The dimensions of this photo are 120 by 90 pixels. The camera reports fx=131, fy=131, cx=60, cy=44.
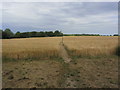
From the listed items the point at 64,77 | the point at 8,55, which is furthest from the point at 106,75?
the point at 8,55

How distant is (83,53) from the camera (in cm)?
947

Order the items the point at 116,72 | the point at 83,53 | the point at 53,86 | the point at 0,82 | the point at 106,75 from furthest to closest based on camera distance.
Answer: the point at 83,53 < the point at 116,72 < the point at 106,75 < the point at 0,82 < the point at 53,86

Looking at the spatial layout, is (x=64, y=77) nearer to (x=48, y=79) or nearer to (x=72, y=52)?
(x=48, y=79)

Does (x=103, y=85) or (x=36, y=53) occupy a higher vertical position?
(x=36, y=53)

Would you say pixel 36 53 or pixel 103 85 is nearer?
pixel 103 85

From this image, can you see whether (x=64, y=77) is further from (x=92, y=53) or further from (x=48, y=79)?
(x=92, y=53)

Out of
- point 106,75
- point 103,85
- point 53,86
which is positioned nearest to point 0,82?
point 53,86

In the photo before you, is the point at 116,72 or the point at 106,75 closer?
the point at 106,75

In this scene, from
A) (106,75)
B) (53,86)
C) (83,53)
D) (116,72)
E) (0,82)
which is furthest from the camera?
(83,53)

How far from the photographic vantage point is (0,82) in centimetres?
469

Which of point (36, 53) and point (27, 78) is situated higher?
point (36, 53)

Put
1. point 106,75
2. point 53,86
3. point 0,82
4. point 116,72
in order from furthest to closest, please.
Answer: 1. point 116,72
2. point 106,75
3. point 0,82
4. point 53,86

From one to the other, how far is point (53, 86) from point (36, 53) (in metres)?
5.15

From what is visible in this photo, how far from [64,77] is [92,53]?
Answer: 16.7 ft
